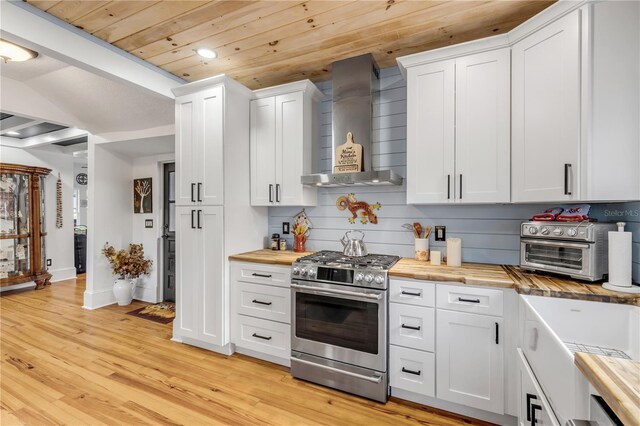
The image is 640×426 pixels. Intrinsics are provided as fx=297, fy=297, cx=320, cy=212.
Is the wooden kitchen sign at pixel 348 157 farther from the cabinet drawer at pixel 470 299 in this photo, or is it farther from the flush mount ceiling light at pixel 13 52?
the flush mount ceiling light at pixel 13 52

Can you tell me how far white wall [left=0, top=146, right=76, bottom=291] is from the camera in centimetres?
574

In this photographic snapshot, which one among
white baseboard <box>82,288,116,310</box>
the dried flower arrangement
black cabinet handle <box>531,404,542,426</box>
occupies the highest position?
the dried flower arrangement

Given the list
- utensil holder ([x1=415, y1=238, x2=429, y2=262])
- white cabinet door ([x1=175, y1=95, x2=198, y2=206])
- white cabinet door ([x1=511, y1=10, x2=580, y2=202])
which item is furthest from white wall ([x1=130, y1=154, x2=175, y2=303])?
white cabinet door ([x1=511, y1=10, x2=580, y2=202])

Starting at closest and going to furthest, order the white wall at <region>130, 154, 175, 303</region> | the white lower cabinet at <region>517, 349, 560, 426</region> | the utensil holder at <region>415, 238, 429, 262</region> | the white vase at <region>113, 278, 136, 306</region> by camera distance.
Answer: the white lower cabinet at <region>517, 349, 560, 426</region> → the utensil holder at <region>415, 238, 429, 262</region> → the white vase at <region>113, 278, 136, 306</region> → the white wall at <region>130, 154, 175, 303</region>

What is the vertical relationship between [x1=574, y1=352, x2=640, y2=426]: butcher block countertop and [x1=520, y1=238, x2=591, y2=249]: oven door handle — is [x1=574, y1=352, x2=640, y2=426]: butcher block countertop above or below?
below

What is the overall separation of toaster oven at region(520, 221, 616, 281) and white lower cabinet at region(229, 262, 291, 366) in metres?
1.85

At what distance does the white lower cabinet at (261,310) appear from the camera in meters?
2.67

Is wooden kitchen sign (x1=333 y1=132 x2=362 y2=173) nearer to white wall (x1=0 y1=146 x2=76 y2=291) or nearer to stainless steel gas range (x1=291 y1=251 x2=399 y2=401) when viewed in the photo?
stainless steel gas range (x1=291 y1=251 x2=399 y2=401)

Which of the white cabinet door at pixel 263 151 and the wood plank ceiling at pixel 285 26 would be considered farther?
the white cabinet door at pixel 263 151

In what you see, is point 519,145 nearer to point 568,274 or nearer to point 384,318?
point 568,274

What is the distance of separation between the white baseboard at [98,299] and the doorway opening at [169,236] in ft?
2.56

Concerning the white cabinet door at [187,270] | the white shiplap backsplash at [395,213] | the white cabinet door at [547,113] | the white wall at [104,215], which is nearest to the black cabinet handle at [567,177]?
the white cabinet door at [547,113]

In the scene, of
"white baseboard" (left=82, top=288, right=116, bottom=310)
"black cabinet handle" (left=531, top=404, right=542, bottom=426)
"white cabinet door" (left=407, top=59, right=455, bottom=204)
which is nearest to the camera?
"black cabinet handle" (left=531, top=404, right=542, bottom=426)

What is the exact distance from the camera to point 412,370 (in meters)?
2.18
